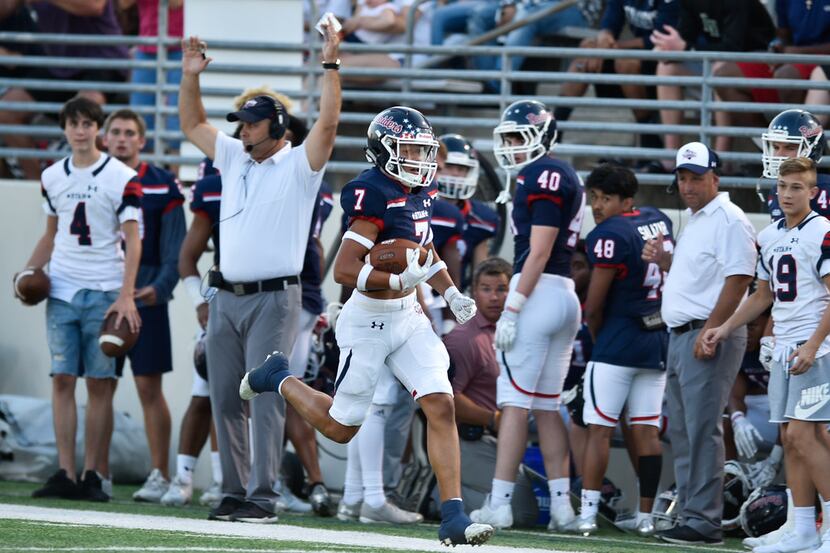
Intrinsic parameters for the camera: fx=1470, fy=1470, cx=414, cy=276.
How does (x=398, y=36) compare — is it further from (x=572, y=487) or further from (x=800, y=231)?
(x=800, y=231)

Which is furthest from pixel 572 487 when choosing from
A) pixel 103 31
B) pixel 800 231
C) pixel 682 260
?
pixel 103 31

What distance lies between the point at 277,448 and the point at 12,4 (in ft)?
18.2

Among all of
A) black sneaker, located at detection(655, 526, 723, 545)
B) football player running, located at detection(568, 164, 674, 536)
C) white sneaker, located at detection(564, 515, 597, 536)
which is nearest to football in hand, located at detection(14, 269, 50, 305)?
football player running, located at detection(568, 164, 674, 536)

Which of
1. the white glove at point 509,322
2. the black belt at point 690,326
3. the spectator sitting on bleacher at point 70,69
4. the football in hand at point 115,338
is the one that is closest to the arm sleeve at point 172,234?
the football in hand at point 115,338

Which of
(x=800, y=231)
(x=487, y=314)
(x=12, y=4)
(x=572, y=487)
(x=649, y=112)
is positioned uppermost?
(x=12, y=4)

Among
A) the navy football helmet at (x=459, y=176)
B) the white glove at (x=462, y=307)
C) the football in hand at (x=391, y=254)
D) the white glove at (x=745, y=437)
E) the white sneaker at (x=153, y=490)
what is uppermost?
the navy football helmet at (x=459, y=176)

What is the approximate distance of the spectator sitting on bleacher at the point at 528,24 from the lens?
36.1 ft

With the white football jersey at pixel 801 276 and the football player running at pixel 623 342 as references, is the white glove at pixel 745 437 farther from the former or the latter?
the white football jersey at pixel 801 276

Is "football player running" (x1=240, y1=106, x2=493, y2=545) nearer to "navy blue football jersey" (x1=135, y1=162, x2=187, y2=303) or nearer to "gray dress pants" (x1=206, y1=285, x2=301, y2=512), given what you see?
"gray dress pants" (x1=206, y1=285, x2=301, y2=512)

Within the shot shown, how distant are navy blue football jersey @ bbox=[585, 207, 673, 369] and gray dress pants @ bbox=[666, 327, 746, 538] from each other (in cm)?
36

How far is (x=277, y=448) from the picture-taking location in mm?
7324

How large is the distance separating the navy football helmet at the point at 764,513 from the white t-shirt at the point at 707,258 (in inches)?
38.6

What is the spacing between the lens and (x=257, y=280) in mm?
7242

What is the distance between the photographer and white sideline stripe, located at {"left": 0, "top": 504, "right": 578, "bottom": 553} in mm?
6262
